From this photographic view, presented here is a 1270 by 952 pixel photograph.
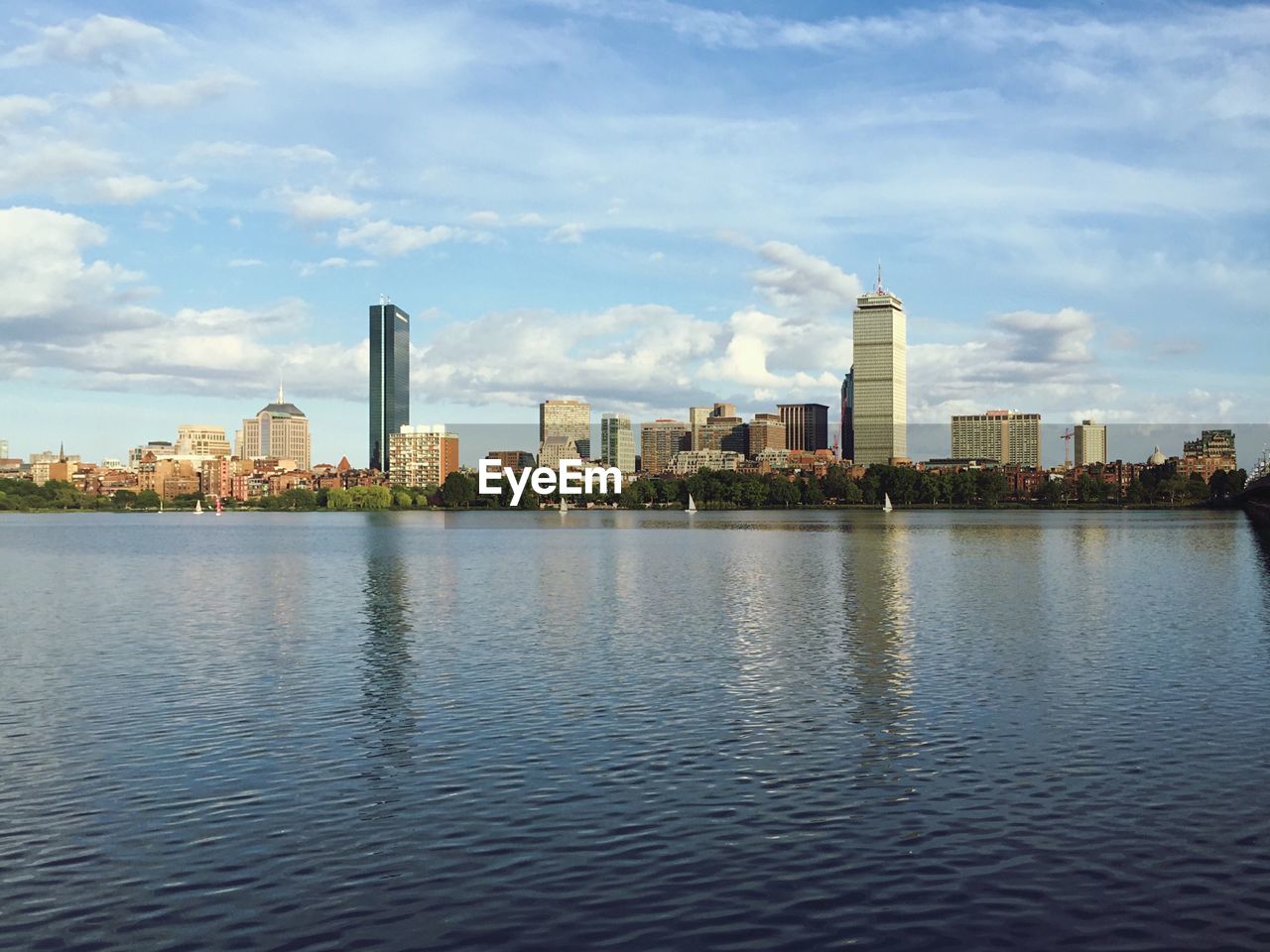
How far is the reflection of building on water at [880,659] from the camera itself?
95.2 ft

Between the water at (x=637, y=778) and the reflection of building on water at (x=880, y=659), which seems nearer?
the water at (x=637, y=778)

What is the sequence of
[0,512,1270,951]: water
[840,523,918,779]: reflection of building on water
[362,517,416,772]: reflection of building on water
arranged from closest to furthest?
[0,512,1270,951]: water → [840,523,918,779]: reflection of building on water → [362,517,416,772]: reflection of building on water

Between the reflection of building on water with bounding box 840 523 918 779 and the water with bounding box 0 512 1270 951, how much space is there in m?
0.22

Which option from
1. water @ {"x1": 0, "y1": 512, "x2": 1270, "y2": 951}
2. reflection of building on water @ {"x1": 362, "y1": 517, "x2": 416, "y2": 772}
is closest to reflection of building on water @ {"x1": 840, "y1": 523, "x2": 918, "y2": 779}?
water @ {"x1": 0, "y1": 512, "x2": 1270, "y2": 951}

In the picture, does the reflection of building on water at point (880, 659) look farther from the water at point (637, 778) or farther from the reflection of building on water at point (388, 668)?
the reflection of building on water at point (388, 668)

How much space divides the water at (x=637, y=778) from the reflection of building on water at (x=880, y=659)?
8.8 inches

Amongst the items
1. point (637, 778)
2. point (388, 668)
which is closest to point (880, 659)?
point (388, 668)

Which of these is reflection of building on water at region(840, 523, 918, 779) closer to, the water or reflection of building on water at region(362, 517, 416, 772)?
the water

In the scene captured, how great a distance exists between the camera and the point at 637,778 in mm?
25812

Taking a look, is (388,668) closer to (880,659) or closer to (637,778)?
(880,659)

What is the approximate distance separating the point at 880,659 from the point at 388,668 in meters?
17.5

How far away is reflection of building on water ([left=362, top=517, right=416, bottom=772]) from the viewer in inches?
1177

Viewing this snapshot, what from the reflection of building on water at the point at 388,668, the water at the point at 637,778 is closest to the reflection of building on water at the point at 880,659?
the water at the point at 637,778

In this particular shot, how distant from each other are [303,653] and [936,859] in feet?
99.6
